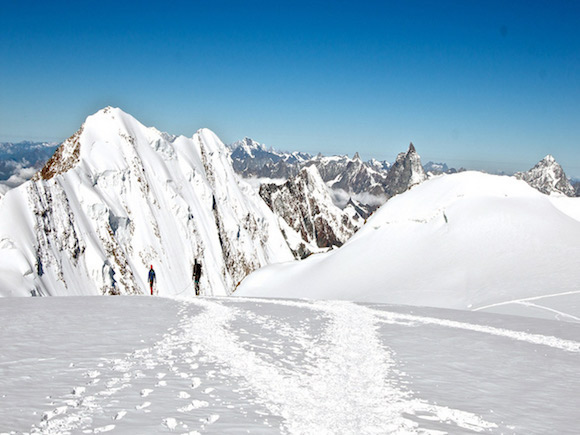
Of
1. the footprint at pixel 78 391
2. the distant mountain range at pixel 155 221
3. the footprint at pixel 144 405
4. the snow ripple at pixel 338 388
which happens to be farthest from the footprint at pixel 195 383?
the distant mountain range at pixel 155 221

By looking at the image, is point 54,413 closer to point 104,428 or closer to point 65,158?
point 104,428

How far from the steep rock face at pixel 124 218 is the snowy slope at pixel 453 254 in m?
37.3

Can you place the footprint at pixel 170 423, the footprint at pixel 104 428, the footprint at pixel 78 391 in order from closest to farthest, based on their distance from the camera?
the footprint at pixel 104 428 → the footprint at pixel 170 423 → the footprint at pixel 78 391

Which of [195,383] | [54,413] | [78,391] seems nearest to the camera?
[54,413]

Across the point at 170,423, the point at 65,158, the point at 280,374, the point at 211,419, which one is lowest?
the point at 280,374

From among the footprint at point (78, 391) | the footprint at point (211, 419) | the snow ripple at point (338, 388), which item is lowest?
the snow ripple at point (338, 388)

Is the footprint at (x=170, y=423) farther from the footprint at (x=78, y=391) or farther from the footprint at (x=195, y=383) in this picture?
the footprint at (x=78, y=391)

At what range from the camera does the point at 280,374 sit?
450 inches

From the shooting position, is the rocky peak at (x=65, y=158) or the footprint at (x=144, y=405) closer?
the footprint at (x=144, y=405)

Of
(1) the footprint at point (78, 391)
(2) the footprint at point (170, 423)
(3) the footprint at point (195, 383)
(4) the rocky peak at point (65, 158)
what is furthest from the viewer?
(4) the rocky peak at point (65, 158)

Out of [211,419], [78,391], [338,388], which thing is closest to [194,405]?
[211,419]

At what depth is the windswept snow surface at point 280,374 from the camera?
27.1 ft

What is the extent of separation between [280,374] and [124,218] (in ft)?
385

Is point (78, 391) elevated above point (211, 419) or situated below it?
above
